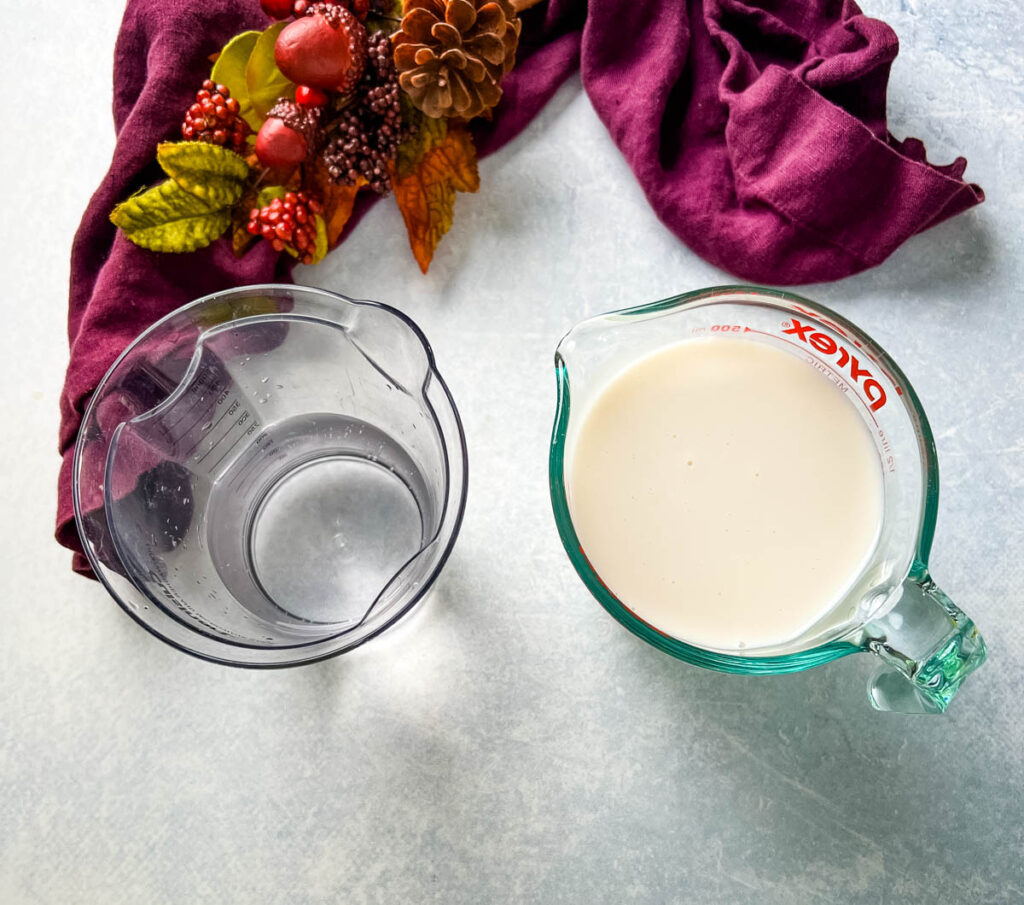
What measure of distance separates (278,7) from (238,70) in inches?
2.9

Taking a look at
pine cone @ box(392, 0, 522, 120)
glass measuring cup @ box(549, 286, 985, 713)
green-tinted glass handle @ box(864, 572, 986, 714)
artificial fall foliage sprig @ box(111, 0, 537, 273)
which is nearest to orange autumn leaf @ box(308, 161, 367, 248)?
artificial fall foliage sprig @ box(111, 0, 537, 273)

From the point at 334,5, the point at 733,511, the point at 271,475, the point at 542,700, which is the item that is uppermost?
the point at 334,5

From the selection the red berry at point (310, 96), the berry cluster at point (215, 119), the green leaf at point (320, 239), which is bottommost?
the green leaf at point (320, 239)

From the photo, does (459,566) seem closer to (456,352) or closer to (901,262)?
(456,352)

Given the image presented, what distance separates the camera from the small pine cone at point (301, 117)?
0.85m

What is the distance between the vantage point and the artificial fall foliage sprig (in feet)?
2.71

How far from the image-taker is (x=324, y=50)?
81cm

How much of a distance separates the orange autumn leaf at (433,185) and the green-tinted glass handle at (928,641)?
1.85 ft

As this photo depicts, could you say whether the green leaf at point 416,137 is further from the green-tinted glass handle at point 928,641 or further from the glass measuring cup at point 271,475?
the green-tinted glass handle at point 928,641

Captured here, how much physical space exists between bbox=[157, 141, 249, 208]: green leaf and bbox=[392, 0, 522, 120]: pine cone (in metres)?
0.19

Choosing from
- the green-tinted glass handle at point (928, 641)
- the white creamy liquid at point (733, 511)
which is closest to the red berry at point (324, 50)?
the white creamy liquid at point (733, 511)

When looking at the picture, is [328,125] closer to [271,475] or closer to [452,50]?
[452,50]

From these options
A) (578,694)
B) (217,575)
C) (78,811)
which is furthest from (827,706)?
(78,811)

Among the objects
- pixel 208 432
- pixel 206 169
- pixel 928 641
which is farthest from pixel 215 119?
pixel 928 641
